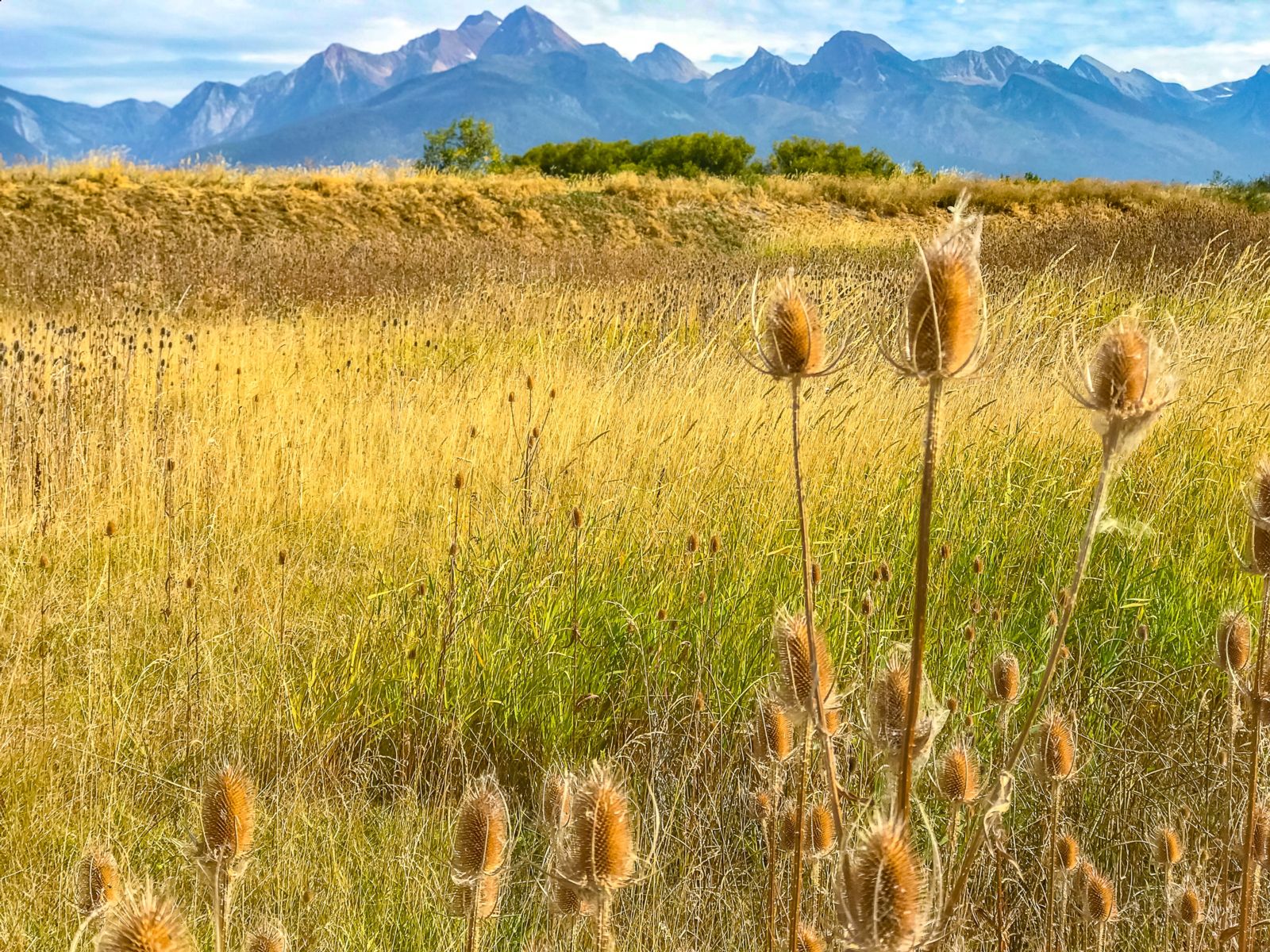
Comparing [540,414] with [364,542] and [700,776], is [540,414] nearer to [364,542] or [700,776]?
[364,542]

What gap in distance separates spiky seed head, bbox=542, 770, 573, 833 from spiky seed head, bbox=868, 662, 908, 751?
13.1 inches

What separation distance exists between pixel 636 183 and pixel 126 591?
869 inches

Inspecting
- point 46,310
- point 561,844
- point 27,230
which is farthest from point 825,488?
point 27,230

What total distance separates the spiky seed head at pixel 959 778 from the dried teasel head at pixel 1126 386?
0.45m

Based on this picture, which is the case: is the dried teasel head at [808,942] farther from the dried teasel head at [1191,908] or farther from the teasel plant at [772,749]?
the dried teasel head at [1191,908]

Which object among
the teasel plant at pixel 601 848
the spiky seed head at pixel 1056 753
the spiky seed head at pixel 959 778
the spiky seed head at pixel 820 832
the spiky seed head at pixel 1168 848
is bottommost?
the spiky seed head at pixel 1168 848

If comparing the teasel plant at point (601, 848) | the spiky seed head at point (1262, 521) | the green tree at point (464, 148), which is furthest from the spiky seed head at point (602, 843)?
the green tree at point (464, 148)

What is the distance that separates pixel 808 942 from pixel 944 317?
81 centimetres

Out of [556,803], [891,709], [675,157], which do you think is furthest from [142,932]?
[675,157]

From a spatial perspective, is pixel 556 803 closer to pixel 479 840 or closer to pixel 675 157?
pixel 479 840

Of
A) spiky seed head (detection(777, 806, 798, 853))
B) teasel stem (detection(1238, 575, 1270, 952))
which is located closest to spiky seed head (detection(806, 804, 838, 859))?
spiky seed head (detection(777, 806, 798, 853))

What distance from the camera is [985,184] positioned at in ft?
84.2

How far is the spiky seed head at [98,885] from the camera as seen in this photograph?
105cm

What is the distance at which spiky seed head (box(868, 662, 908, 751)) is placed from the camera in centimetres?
102
